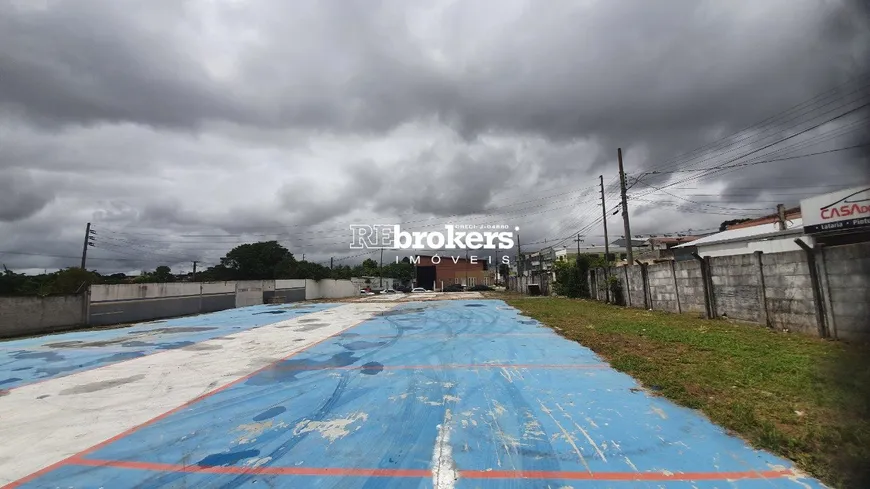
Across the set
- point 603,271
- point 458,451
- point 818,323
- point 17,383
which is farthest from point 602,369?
point 603,271

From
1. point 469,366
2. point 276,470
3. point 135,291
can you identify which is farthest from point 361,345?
point 135,291

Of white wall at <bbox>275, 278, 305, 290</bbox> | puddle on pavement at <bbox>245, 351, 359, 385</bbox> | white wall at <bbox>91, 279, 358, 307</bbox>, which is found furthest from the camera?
white wall at <bbox>275, 278, 305, 290</bbox>

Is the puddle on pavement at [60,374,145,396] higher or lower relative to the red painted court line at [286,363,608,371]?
higher

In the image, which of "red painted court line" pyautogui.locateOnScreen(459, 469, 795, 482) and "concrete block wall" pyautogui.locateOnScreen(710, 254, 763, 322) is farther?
"concrete block wall" pyautogui.locateOnScreen(710, 254, 763, 322)

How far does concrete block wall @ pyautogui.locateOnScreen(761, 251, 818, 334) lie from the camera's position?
7.94 meters

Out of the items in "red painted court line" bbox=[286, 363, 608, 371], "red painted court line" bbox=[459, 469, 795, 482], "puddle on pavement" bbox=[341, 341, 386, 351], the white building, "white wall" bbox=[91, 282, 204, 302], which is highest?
the white building

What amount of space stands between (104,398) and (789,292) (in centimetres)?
1345

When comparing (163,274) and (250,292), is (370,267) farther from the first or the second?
(250,292)

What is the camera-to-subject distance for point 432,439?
12.4 ft

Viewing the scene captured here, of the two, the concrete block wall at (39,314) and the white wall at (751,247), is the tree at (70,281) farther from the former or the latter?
the white wall at (751,247)

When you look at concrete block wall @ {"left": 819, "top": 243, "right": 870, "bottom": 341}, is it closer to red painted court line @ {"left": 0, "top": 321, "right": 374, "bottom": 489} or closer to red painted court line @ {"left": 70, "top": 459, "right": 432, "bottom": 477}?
red painted court line @ {"left": 70, "top": 459, "right": 432, "bottom": 477}

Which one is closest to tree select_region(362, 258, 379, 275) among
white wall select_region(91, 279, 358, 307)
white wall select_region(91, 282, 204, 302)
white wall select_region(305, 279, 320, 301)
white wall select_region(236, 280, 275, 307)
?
white wall select_region(91, 279, 358, 307)

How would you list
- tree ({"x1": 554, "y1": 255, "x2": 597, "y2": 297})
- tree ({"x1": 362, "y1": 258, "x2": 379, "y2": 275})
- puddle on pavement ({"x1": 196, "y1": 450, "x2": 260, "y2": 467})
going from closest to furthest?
puddle on pavement ({"x1": 196, "y1": 450, "x2": 260, "y2": 467})
tree ({"x1": 554, "y1": 255, "x2": 597, "y2": 297})
tree ({"x1": 362, "y1": 258, "x2": 379, "y2": 275})

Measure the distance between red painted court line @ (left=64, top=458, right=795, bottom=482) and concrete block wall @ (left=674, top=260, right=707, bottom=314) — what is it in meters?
10.4
